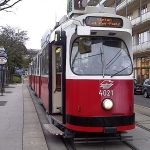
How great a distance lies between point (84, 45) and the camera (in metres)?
7.53

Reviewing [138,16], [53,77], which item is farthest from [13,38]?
[53,77]

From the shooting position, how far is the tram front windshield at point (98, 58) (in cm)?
740

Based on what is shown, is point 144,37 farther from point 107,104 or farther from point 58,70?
point 107,104

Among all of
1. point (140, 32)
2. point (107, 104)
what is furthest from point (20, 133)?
point (140, 32)

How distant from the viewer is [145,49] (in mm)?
36344

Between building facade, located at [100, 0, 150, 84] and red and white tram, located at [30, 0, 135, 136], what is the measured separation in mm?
28581

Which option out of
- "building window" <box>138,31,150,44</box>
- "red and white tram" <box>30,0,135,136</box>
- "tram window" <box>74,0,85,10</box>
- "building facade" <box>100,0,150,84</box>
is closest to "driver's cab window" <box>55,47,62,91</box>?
"red and white tram" <box>30,0,135,136</box>

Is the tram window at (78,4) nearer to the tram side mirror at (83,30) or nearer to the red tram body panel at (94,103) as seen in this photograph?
the tram side mirror at (83,30)

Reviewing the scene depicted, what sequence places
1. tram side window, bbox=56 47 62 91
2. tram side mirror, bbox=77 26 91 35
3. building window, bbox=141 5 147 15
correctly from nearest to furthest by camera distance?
1. tram side mirror, bbox=77 26 91 35
2. tram side window, bbox=56 47 62 91
3. building window, bbox=141 5 147 15

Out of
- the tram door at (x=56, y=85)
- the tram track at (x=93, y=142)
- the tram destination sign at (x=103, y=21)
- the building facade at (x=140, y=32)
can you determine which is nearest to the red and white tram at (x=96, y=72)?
the tram destination sign at (x=103, y=21)

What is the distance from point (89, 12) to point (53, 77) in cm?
242

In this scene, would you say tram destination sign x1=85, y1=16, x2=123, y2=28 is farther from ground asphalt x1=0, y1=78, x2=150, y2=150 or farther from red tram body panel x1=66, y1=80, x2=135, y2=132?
ground asphalt x1=0, y1=78, x2=150, y2=150

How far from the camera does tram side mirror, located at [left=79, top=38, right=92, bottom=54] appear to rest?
24.6 ft

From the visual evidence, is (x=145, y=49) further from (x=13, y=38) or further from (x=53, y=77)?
(x=53, y=77)
